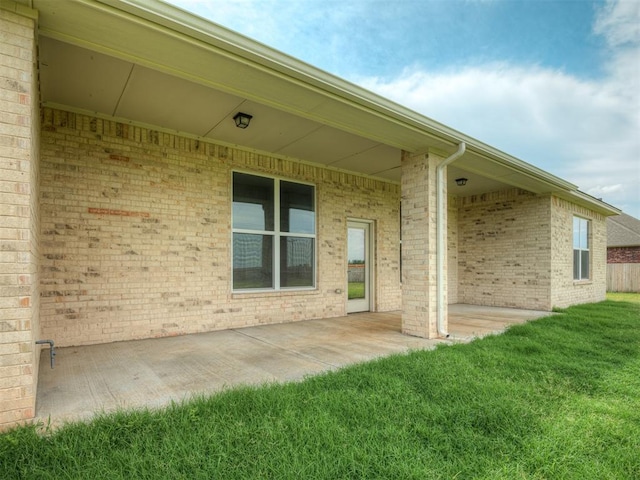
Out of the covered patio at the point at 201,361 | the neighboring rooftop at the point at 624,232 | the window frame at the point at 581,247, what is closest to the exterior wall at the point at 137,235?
the covered patio at the point at 201,361

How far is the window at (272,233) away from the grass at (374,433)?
3286 mm

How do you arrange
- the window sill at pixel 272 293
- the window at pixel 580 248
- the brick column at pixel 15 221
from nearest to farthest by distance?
the brick column at pixel 15 221 → the window sill at pixel 272 293 → the window at pixel 580 248

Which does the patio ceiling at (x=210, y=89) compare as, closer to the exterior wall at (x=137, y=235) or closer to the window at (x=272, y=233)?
the exterior wall at (x=137, y=235)

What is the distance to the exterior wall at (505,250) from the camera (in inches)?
335

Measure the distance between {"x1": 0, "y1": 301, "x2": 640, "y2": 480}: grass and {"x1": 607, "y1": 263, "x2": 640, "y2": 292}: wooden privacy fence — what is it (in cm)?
1624

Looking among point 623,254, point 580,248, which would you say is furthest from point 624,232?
point 580,248

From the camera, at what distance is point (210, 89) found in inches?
158

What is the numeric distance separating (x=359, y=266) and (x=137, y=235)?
487cm

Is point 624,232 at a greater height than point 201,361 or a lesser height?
greater

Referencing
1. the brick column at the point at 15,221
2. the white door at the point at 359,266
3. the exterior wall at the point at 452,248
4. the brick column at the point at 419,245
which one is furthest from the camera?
the exterior wall at the point at 452,248

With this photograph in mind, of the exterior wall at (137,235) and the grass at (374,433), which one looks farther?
the exterior wall at (137,235)

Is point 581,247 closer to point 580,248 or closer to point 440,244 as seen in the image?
point 580,248

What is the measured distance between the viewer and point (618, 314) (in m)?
7.54

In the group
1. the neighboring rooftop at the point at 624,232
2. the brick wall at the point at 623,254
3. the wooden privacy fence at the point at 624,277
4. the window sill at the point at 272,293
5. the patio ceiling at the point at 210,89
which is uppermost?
the patio ceiling at the point at 210,89
